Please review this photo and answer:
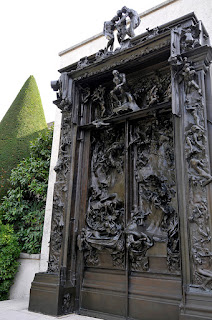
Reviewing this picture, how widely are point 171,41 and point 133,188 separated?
7.77ft

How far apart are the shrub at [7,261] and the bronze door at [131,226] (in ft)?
6.69

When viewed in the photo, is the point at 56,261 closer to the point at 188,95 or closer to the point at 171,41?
the point at 188,95

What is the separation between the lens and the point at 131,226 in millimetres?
4191

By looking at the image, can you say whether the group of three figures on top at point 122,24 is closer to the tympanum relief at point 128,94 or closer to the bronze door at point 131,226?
the tympanum relief at point 128,94

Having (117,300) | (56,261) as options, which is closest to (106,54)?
(56,261)

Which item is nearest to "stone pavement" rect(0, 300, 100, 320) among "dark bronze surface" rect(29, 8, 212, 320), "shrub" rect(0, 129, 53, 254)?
"dark bronze surface" rect(29, 8, 212, 320)

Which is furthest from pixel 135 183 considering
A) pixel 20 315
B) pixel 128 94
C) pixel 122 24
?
pixel 122 24

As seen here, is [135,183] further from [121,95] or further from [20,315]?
[20,315]

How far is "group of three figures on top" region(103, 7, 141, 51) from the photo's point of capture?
5.07m

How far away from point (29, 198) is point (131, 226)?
13.0 feet

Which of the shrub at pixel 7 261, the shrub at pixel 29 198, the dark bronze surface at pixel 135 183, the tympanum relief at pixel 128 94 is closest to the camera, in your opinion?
the dark bronze surface at pixel 135 183

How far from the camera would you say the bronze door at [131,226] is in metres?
3.83

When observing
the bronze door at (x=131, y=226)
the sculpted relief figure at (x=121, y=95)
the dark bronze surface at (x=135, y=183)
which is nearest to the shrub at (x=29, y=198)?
the dark bronze surface at (x=135, y=183)

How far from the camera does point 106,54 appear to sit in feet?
16.3
